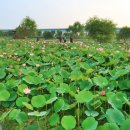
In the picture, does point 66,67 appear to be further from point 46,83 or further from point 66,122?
point 66,122

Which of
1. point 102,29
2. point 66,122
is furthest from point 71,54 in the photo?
point 102,29

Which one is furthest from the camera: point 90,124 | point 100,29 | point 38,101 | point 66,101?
point 100,29

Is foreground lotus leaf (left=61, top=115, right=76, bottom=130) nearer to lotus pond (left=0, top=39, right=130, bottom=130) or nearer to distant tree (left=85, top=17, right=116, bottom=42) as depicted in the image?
lotus pond (left=0, top=39, right=130, bottom=130)

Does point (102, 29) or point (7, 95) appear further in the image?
point (102, 29)

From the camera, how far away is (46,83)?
2557mm

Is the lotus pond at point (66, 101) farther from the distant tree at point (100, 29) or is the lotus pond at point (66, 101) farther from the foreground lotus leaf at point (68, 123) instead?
the distant tree at point (100, 29)

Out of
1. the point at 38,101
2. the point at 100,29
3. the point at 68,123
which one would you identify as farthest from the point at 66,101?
the point at 100,29

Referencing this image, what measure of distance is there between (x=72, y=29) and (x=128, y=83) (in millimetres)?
48072

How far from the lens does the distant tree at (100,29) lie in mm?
30359

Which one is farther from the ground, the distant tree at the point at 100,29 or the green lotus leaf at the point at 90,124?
the green lotus leaf at the point at 90,124

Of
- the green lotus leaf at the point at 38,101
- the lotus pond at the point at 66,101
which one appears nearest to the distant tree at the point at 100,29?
the lotus pond at the point at 66,101

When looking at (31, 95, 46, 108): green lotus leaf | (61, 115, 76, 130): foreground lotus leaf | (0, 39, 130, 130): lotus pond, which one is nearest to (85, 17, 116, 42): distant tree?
(0, 39, 130, 130): lotus pond

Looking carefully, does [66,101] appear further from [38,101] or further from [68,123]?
[68,123]

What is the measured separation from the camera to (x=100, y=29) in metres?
31.5
